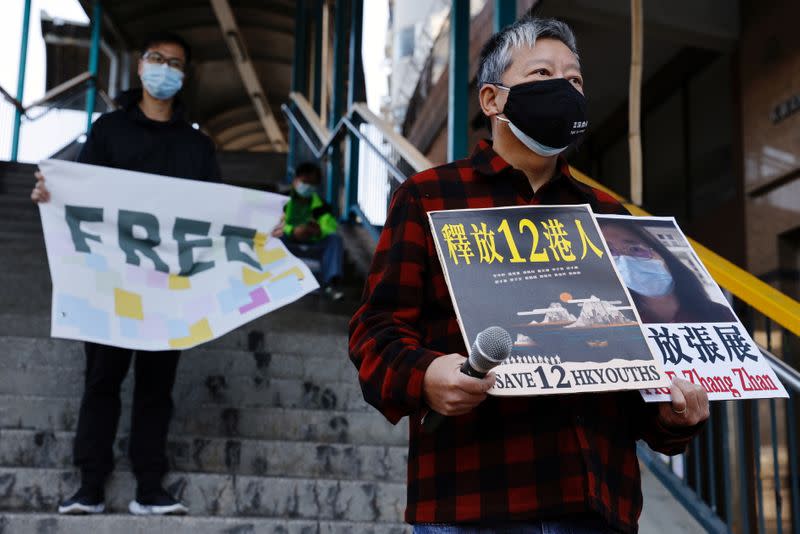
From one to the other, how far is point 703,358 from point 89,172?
10.0 ft

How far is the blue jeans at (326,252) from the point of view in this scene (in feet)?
20.5

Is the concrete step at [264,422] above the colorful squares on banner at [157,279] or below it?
below

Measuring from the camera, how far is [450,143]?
5070 mm

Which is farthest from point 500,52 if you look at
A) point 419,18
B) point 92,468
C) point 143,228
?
point 419,18

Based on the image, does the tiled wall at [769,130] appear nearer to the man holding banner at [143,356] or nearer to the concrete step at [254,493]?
the concrete step at [254,493]

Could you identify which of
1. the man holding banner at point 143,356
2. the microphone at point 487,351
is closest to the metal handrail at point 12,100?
the man holding banner at point 143,356

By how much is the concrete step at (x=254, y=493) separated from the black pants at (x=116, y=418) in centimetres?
14

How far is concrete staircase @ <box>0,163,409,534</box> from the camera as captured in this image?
359 centimetres

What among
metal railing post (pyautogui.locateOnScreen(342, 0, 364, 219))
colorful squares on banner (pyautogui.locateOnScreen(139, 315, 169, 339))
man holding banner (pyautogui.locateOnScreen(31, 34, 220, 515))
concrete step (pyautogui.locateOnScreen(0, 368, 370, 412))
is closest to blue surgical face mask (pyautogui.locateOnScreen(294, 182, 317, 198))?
metal railing post (pyautogui.locateOnScreen(342, 0, 364, 219))

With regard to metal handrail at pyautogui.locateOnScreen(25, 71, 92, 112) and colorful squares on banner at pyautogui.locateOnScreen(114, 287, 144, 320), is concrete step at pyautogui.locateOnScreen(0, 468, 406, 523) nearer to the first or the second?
colorful squares on banner at pyautogui.locateOnScreen(114, 287, 144, 320)

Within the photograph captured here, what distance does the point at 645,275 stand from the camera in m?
1.65

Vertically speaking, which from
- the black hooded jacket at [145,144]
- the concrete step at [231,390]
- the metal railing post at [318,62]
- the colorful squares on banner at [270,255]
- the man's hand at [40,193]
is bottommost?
the concrete step at [231,390]

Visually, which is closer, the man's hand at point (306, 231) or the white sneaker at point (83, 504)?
the white sneaker at point (83, 504)

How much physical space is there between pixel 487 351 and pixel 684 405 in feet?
1.60
